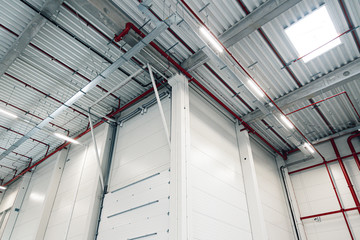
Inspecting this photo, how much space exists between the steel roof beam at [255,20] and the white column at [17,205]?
13.6m

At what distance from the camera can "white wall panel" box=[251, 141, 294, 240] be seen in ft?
37.1

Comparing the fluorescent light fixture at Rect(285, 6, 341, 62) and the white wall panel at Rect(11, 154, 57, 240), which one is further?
the white wall panel at Rect(11, 154, 57, 240)

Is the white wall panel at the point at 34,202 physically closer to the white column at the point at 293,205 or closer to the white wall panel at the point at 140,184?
the white wall panel at the point at 140,184

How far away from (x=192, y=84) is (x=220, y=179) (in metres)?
3.85

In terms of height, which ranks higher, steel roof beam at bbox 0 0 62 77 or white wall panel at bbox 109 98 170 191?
steel roof beam at bbox 0 0 62 77

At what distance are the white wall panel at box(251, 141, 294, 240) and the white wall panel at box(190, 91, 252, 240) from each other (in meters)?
2.21

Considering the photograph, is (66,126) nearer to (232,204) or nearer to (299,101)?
(232,204)

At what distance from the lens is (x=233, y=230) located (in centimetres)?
830

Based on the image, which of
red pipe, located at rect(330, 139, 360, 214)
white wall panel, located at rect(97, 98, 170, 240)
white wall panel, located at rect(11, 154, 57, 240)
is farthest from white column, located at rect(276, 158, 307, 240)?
white wall panel, located at rect(11, 154, 57, 240)

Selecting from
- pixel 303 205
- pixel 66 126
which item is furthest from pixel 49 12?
pixel 303 205

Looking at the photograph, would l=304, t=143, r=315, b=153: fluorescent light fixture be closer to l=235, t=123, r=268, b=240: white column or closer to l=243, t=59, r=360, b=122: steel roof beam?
l=243, t=59, r=360, b=122: steel roof beam

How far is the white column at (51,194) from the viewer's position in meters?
10.9

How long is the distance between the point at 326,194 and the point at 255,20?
9809mm

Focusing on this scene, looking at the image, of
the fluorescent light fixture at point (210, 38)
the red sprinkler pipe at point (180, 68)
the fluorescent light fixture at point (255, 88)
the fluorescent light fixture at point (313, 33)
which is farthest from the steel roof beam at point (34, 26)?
the fluorescent light fixture at point (313, 33)
